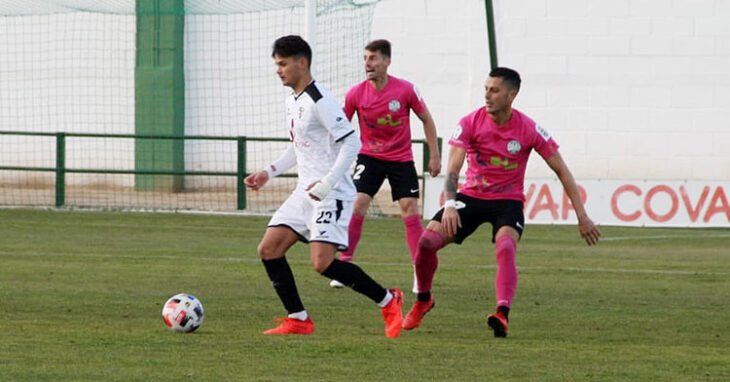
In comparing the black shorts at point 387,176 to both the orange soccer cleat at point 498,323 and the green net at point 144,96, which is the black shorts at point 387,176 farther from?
the green net at point 144,96

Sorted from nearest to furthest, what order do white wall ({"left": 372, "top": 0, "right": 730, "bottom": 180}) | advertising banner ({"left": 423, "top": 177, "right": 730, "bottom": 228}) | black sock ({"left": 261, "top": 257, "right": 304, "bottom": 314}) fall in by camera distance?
black sock ({"left": 261, "top": 257, "right": 304, "bottom": 314}) → advertising banner ({"left": 423, "top": 177, "right": 730, "bottom": 228}) → white wall ({"left": 372, "top": 0, "right": 730, "bottom": 180})

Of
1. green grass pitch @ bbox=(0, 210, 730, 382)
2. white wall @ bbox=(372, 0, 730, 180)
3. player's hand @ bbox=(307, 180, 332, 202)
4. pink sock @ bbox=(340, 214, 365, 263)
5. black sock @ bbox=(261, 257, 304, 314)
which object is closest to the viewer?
green grass pitch @ bbox=(0, 210, 730, 382)

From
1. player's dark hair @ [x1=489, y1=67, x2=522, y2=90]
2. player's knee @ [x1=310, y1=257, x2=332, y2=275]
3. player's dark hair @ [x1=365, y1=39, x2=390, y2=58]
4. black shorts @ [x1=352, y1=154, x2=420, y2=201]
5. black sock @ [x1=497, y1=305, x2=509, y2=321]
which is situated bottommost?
black sock @ [x1=497, y1=305, x2=509, y2=321]

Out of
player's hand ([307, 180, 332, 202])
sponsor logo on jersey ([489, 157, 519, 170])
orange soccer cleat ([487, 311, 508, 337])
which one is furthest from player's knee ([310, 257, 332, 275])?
sponsor logo on jersey ([489, 157, 519, 170])

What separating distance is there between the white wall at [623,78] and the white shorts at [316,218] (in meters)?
14.9

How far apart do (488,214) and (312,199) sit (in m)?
1.30

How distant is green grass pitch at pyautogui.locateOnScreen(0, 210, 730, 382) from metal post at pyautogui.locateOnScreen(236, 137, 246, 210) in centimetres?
303

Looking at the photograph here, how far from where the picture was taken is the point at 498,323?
7996 mm

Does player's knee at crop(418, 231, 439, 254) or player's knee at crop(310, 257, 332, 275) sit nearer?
player's knee at crop(310, 257, 332, 275)

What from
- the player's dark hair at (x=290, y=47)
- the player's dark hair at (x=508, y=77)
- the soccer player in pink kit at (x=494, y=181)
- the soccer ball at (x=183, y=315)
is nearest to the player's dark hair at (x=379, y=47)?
the soccer player in pink kit at (x=494, y=181)

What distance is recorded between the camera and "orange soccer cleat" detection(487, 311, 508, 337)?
7.98m

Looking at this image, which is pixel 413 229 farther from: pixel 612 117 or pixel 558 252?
pixel 612 117

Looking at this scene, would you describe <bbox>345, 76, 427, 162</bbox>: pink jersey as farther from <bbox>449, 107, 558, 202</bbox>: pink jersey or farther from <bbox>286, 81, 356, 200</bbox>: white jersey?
<bbox>286, 81, 356, 200</bbox>: white jersey

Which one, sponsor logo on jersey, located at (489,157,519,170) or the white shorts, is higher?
sponsor logo on jersey, located at (489,157,519,170)
